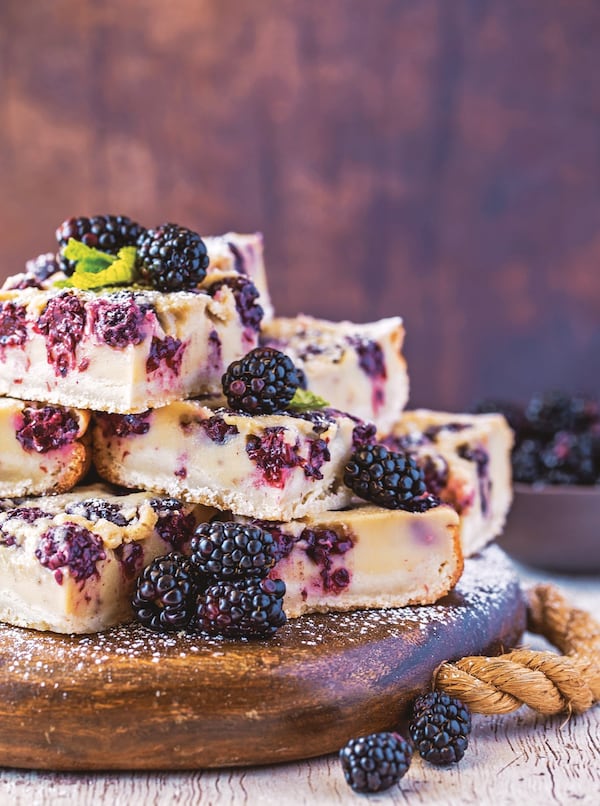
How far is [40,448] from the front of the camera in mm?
2477

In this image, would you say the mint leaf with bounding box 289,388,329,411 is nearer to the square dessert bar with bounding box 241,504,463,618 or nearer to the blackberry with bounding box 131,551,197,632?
the square dessert bar with bounding box 241,504,463,618

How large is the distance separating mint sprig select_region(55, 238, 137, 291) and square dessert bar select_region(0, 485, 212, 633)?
547 mm

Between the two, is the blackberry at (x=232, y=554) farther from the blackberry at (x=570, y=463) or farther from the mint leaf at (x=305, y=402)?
the blackberry at (x=570, y=463)

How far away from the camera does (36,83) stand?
518cm

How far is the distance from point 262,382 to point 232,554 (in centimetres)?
45

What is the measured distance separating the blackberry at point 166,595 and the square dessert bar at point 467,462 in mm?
1007

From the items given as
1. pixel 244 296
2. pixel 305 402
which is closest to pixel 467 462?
pixel 305 402

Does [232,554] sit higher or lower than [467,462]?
higher

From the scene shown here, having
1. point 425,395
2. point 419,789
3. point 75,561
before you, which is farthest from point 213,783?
point 425,395

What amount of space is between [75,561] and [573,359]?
3960mm

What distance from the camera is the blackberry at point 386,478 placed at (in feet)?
8.12

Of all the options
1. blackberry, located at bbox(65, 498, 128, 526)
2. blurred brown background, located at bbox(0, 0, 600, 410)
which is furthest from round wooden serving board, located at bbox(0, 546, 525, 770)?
blurred brown background, located at bbox(0, 0, 600, 410)

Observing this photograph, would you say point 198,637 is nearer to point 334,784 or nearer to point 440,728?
point 334,784

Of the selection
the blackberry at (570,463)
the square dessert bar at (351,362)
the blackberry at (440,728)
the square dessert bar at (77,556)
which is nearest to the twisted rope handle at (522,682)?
the blackberry at (440,728)
